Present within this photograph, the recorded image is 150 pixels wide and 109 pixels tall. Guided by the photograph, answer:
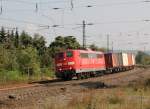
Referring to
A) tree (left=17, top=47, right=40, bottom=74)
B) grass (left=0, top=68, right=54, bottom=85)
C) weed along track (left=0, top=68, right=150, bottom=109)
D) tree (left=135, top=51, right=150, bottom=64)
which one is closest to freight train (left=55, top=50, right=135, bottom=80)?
grass (left=0, top=68, right=54, bottom=85)

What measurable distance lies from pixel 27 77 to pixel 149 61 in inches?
5127

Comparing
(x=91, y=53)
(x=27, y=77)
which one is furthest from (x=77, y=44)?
(x=27, y=77)

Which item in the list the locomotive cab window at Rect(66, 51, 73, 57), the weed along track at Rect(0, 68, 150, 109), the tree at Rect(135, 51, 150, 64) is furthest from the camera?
the tree at Rect(135, 51, 150, 64)

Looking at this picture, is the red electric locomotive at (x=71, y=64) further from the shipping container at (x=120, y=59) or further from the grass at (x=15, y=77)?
the shipping container at (x=120, y=59)

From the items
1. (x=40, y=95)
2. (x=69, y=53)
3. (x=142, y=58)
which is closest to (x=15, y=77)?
(x=69, y=53)

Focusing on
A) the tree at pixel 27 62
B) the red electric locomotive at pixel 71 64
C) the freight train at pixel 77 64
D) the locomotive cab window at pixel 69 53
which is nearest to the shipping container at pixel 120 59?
the freight train at pixel 77 64

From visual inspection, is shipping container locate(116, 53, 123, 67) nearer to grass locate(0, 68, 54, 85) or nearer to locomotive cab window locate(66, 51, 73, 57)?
grass locate(0, 68, 54, 85)

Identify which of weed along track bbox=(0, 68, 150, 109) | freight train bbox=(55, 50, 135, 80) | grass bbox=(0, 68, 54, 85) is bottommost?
weed along track bbox=(0, 68, 150, 109)

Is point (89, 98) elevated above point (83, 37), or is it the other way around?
point (83, 37)

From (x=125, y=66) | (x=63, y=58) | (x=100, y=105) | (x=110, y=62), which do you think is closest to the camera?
(x=100, y=105)

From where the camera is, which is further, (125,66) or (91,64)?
(125,66)

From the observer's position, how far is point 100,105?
642 inches

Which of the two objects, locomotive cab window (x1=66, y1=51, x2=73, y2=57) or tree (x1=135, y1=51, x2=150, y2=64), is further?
tree (x1=135, y1=51, x2=150, y2=64)

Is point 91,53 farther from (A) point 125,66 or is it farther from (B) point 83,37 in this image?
(A) point 125,66
